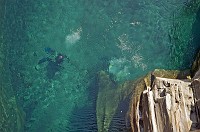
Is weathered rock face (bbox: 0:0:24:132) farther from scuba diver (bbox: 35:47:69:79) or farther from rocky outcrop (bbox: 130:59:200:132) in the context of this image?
rocky outcrop (bbox: 130:59:200:132)

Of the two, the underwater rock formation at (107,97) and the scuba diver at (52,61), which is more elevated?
the scuba diver at (52,61)

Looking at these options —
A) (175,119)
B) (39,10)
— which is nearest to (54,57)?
(39,10)

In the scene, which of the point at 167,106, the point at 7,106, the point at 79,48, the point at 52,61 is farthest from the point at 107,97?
the point at 7,106

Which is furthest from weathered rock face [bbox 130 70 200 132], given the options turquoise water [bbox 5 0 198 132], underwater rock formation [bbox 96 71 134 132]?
turquoise water [bbox 5 0 198 132]

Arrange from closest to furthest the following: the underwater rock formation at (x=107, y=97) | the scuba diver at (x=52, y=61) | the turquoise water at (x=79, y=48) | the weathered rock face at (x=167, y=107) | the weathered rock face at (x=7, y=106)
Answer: the weathered rock face at (x=167, y=107), the underwater rock formation at (x=107, y=97), the turquoise water at (x=79, y=48), the weathered rock face at (x=7, y=106), the scuba diver at (x=52, y=61)

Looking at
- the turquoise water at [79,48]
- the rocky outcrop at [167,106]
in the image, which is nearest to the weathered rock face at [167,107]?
the rocky outcrop at [167,106]

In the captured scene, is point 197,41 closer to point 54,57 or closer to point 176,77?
point 176,77

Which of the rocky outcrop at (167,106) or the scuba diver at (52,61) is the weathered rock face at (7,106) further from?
the rocky outcrop at (167,106)

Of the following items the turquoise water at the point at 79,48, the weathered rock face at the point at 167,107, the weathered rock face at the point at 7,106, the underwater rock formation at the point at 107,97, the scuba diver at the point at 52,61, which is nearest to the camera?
the weathered rock face at the point at 167,107

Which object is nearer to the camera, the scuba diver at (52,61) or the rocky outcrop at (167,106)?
the rocky outcrop at (167,106)
